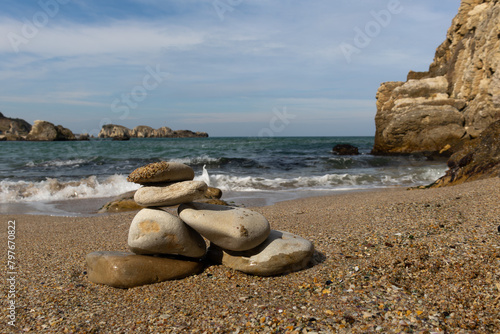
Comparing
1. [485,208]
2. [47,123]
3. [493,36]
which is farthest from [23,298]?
[47,123]

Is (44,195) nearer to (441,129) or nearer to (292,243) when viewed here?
(292,243)

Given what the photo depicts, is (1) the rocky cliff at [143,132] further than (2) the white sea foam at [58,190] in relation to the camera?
Yes

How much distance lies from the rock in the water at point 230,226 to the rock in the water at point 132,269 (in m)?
0.44

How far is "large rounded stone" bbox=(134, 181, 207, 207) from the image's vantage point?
387cm

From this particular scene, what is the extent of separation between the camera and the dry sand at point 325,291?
2.69 m

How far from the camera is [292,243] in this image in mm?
3832

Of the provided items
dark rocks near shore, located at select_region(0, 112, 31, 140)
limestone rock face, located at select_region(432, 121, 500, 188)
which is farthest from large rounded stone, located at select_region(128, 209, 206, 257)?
dark rocks near shore, located at select_region(0, 112, 31, 140)

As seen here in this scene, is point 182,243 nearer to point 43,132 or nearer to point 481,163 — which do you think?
point 481,163

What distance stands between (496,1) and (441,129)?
25.1ft

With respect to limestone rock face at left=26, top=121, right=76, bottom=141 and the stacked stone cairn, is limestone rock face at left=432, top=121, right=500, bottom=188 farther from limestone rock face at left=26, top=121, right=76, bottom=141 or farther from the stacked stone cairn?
limestone rock face at left=26, top=121, right=76, bottom=141

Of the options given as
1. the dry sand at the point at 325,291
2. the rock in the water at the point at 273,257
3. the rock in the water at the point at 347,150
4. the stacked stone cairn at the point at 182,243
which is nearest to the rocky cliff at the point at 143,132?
the rock in the water at the point at 347,150

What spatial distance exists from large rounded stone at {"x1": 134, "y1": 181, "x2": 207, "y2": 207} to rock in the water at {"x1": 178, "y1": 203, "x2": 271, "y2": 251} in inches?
6.4

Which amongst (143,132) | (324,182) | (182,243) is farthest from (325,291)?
(143,132)

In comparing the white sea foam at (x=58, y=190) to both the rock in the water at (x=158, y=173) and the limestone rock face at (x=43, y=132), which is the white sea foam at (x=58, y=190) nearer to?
the rock in the water at (x=158, y=173)
